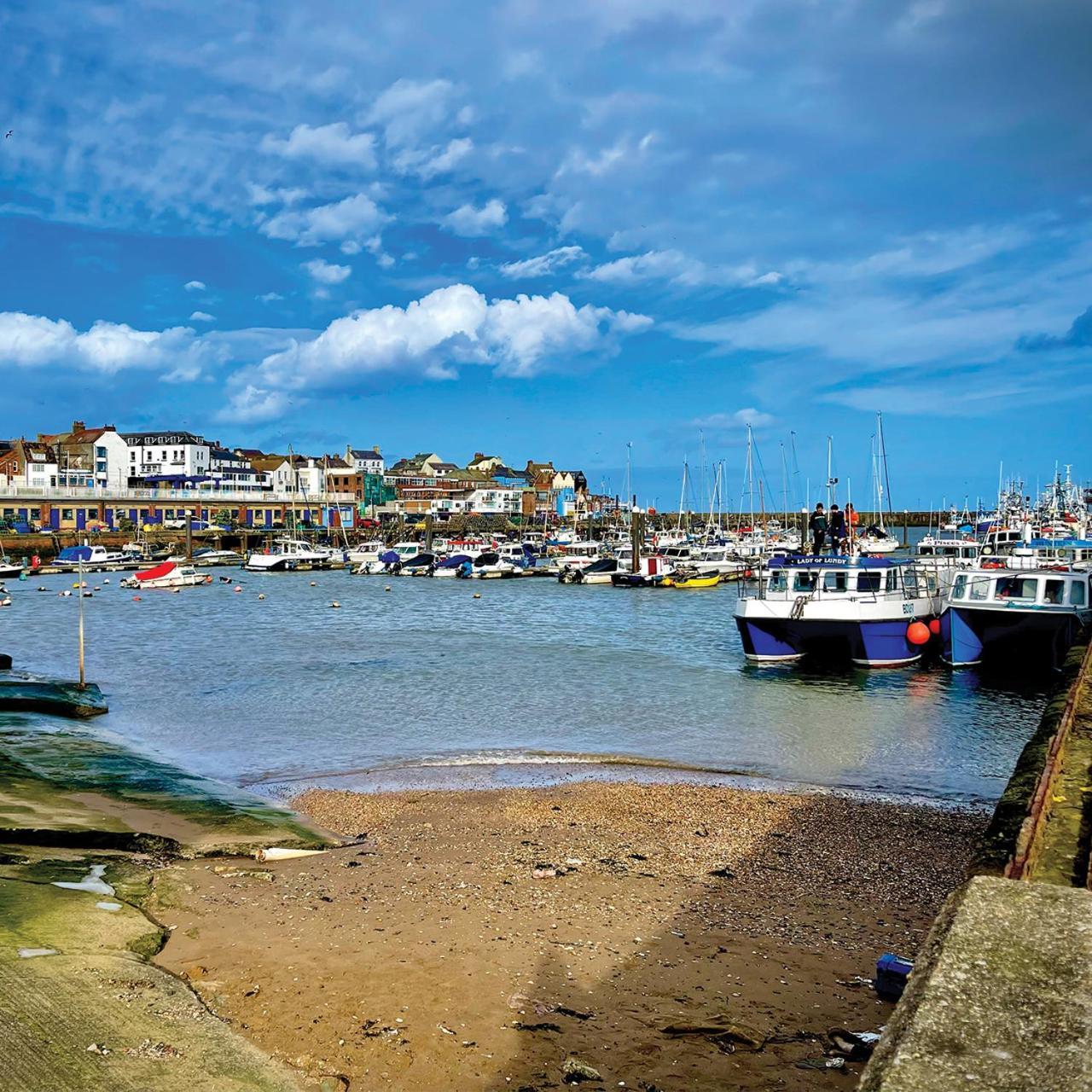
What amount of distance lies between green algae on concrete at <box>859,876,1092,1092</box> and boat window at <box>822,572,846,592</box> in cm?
3413

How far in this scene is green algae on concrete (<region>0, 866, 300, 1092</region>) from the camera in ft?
23.0

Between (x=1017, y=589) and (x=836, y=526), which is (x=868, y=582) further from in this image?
(x=836, y=526)

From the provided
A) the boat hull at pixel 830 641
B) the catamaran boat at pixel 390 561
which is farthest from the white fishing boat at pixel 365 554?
the boat hull at pixel 830 641

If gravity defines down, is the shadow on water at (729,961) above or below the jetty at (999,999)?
below

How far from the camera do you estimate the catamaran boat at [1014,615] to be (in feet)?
109

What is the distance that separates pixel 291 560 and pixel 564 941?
9653 centimetres

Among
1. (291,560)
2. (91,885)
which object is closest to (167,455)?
(291,560)

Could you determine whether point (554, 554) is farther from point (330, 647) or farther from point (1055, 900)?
point (1055, 900)

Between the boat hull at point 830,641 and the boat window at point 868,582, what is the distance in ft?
5.01

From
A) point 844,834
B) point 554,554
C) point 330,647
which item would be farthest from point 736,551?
point 844,834

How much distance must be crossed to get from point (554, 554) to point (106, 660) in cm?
7414

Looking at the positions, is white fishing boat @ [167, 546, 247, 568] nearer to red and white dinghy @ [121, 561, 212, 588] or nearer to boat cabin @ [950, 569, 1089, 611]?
red and white dinghy @ [121, 561, 212, 588]

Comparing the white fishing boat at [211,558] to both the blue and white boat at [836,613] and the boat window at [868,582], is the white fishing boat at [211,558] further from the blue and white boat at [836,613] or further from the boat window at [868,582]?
the boat window at [868,582]

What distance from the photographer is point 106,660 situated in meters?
41.7
